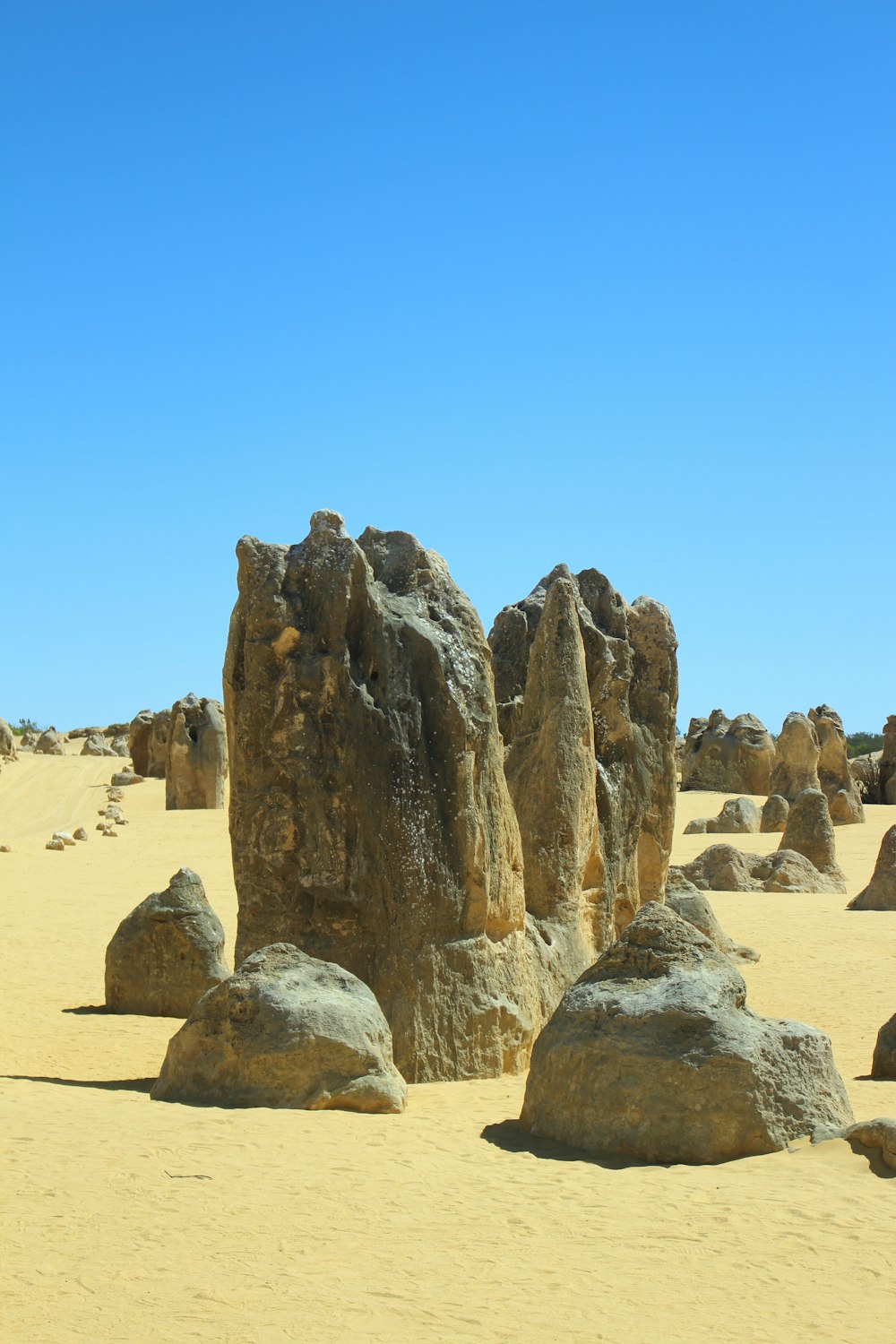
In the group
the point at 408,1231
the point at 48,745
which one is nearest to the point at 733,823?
the point at 408,1231

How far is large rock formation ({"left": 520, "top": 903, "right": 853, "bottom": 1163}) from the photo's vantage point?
20.4 feet

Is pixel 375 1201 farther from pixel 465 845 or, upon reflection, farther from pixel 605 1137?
pixel 465 845

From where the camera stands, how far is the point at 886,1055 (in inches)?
350

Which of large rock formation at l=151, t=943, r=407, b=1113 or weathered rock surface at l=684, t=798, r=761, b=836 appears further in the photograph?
weathered rock surface at l=684, t=798, r=761, b=836

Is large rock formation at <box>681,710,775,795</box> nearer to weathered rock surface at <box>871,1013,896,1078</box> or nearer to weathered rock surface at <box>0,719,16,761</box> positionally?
weathered rock surface at <box>0,719,16,761</box>

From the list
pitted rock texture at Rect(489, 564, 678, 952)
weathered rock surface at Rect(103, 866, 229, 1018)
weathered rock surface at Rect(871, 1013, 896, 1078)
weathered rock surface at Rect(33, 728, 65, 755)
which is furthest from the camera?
weathered rock surface at Rect(33, 728, 65, 755)

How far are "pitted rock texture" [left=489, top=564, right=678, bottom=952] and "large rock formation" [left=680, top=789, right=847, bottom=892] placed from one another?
235 inches

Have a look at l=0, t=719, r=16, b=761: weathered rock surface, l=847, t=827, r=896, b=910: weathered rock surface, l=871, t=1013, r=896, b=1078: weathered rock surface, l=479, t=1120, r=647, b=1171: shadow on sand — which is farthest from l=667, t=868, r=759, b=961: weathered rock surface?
l=0, t=719, r=16, b=761: weathered rock surface

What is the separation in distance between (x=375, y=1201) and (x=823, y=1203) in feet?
5.31

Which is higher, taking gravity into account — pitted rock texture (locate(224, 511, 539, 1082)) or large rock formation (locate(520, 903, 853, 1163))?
pitted rock texture (locate(224, 511, 539, 1082))

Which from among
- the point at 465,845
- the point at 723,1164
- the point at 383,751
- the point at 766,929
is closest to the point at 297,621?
the point at 383,751

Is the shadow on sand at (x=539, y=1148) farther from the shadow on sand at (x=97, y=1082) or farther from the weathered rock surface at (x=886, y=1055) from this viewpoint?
the weathered rock surface at (x=886, y=1055)

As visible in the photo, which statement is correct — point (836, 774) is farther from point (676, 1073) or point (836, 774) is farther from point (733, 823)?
point (676, 1073)

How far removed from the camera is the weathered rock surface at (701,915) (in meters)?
13.9
